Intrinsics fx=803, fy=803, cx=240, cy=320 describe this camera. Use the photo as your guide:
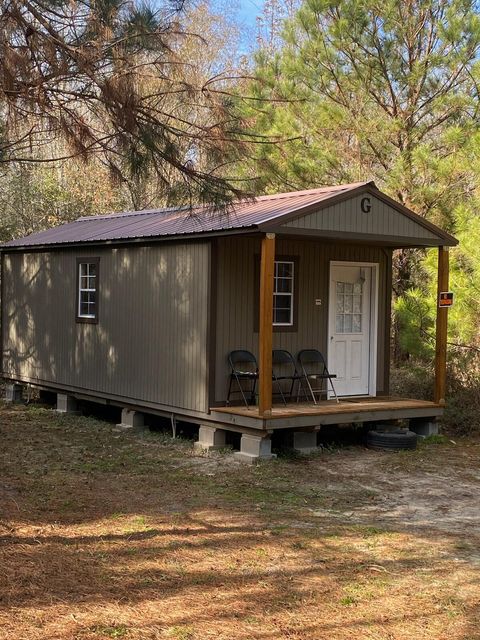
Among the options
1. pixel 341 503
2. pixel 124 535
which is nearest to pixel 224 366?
pixel 341 503

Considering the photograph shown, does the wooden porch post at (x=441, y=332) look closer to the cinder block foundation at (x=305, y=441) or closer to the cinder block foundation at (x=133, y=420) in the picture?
the cinder block foundation at (x=305, y=441)

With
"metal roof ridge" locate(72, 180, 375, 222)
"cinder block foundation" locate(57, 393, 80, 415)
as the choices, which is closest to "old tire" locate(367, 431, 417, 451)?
"metal roof ridge" locate(72, 180, 375, 222)

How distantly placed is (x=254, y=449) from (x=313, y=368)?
2.15 metres

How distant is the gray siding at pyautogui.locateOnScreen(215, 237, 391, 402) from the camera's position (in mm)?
9836

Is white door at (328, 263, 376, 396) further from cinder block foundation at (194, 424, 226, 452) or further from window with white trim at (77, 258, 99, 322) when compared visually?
window with white trim at (77, 258, 99, 322)

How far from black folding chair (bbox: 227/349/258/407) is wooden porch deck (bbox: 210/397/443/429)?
0.31m

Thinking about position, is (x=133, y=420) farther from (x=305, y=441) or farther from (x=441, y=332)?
(x=441, y=332)

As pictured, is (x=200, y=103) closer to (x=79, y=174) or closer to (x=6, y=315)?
(x=6, y=315)

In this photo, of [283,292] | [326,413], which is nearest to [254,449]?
[326,413]

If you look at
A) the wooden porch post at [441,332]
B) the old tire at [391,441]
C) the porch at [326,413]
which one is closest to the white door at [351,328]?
the porch at [326,413]

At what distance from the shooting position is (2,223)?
20.1 m

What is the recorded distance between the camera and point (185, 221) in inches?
413

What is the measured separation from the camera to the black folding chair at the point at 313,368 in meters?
10.6

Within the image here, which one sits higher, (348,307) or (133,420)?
(348,307)
